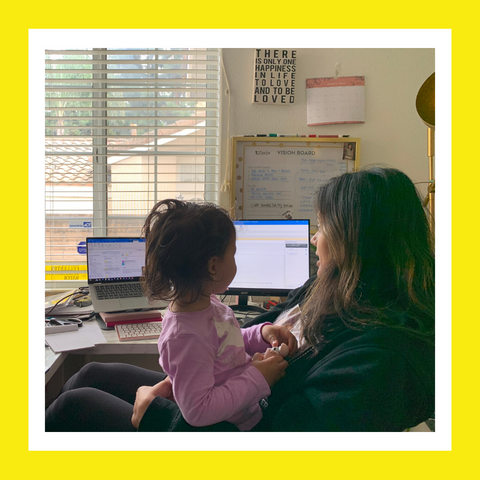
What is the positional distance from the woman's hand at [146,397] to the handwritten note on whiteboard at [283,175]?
1.20 m

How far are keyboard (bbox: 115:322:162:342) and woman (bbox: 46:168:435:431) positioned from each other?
441mm

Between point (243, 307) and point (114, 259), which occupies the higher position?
point (114, 259)

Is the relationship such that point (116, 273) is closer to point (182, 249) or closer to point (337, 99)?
point (182, 249)

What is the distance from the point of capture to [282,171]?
6.83 feet

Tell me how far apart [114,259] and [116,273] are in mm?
64

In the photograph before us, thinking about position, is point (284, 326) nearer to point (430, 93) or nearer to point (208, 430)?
point (208, 430)

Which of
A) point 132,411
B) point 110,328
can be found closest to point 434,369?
point 132,411

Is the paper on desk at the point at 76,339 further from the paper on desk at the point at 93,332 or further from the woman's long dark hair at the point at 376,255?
the woman's long dark hair at the point at 376,255

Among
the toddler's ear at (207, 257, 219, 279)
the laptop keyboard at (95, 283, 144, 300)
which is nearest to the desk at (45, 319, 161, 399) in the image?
the laptop keyboard at (95, 283, 144, 300)

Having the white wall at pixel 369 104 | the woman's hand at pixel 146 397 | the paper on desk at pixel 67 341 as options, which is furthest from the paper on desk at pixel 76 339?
the white wall at pixel 369 104

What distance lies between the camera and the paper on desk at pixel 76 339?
1.33 m

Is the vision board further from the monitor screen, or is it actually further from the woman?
the woman

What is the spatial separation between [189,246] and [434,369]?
0.59m

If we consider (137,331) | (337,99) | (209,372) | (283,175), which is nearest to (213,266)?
(209,372)
